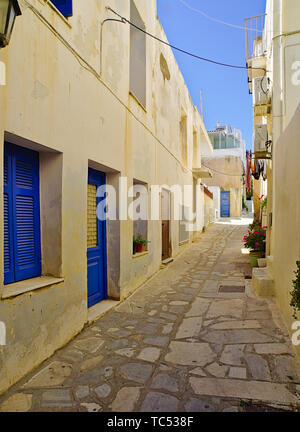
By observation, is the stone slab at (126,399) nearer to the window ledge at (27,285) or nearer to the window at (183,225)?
the window ledge at (27,285)

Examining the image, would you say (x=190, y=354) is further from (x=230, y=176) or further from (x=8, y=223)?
(x=230, y=176)

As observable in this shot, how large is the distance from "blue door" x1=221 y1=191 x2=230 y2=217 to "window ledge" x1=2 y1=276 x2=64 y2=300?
26.3 meters

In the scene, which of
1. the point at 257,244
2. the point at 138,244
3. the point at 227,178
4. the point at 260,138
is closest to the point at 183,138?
the point at 260,138

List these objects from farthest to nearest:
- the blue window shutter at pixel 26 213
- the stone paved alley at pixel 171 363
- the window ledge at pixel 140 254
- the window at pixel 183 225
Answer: the window at pixel 183 225 < the window ledge at pixel 140 254 < the blue window shutter at pixel 26 213 < the stone paved alley at pixel 171 363

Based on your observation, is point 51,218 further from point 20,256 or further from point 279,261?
point 279,261

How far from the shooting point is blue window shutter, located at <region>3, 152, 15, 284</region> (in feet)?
10.1

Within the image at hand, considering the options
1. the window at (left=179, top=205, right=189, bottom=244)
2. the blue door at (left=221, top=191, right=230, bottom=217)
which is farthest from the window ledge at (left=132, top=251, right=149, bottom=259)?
the blue door at (left=221, top=191, right=230, bottom=217)

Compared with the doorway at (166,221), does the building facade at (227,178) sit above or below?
above

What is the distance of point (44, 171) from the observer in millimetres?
3592

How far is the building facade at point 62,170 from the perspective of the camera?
2908mm

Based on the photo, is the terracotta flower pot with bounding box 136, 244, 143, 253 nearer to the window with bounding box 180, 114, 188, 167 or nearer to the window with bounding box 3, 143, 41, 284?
the window with bounding box 3, 143, 41, 284

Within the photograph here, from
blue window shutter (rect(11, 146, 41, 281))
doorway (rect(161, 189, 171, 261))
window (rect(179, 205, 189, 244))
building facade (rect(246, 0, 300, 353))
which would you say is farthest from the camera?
window (rect(179, 205, 189, 244))

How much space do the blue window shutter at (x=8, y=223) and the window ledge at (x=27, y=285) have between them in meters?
0.12

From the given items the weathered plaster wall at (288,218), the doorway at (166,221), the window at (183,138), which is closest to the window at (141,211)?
the doorway at (166,221)
